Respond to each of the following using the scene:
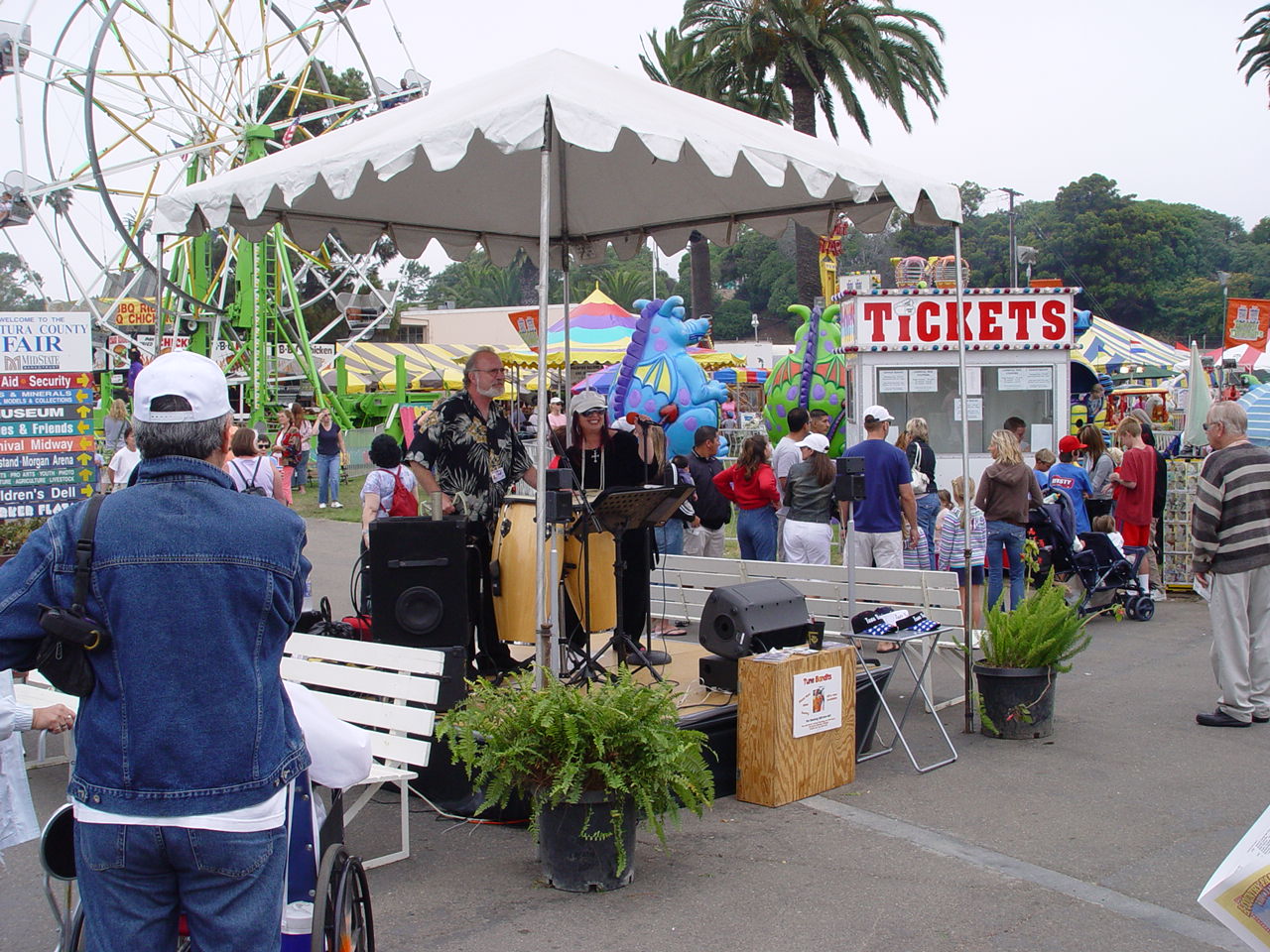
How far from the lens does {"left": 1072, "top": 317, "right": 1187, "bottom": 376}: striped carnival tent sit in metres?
34.6

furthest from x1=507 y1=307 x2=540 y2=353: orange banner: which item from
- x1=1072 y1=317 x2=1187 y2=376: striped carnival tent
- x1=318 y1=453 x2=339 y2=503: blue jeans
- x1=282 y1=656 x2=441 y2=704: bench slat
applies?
x1=1072 y1=317 x2=1187 y2=376: striped carnival tent

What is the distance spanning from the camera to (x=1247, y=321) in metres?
14.9

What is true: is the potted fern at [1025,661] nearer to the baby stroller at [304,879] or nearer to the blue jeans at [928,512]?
the blue jeans at [928,512]

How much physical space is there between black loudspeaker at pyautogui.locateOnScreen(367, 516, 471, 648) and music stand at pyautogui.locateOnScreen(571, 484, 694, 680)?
677 mm

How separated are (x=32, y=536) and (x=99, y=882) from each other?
69 cm

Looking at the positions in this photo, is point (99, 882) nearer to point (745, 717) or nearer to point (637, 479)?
point (745, 717)

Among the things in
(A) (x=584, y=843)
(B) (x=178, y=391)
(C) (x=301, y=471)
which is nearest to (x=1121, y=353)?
→ (C) (x=301, y=471)

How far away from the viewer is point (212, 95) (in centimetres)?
2573

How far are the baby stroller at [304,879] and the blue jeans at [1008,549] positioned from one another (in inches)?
286

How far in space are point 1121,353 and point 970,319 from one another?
22854 mm

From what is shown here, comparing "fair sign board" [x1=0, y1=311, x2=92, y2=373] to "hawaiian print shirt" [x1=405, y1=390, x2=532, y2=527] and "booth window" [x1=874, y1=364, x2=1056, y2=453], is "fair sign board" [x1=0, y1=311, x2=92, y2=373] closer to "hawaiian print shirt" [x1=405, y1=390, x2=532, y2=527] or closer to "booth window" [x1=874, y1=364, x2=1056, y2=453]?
"hawaiian print shirt" [x1=405, y1=390, x2=532, y2=527]

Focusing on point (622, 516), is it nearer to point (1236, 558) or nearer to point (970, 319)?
point (1236, 558)

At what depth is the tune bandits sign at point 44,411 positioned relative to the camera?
10328 millimetres

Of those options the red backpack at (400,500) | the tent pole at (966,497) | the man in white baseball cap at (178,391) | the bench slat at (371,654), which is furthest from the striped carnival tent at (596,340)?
the man in white baseball cap at (178,391)
